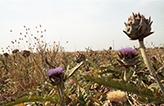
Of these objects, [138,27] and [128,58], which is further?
[128,58]

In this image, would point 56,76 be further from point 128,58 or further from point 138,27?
point 138,27

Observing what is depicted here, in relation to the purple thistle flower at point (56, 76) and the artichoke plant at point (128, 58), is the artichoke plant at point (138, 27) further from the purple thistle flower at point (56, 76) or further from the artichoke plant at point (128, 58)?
the purple thistle flower at point (56, 76)

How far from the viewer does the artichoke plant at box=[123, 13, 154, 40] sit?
1.08m

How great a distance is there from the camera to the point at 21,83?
117 inches

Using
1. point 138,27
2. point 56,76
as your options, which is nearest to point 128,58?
point 138,27

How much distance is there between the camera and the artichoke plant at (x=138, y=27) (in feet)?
3.54

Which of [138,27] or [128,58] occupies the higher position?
[138,27]

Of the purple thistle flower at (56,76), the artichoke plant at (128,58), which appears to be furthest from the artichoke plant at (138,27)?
the purple thistle flower at (56,76)

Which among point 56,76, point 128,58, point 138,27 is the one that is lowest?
point 56,76

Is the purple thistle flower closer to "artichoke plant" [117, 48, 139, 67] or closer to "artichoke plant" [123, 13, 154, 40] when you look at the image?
"artichoke plant" [117, 48, 139, 67]

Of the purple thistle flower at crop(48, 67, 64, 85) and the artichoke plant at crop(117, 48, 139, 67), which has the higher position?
the artichoke plant at crop(117, 48, 139, 67)

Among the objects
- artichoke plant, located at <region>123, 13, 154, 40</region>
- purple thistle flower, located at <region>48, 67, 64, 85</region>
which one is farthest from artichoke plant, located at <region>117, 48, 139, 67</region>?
purple thistle flower, located at <region>48, 67, 64, 85</region>

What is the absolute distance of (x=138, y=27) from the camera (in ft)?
3.65

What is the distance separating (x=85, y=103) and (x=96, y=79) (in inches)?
24.2
